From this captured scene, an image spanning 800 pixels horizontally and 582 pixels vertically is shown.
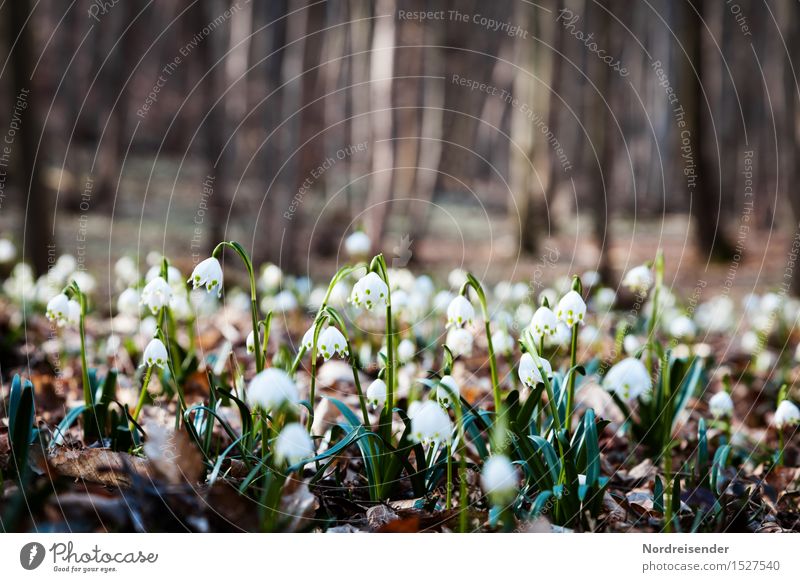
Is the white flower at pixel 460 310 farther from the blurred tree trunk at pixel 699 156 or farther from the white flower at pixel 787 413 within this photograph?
the blurred tree trunk at pixel 699 156

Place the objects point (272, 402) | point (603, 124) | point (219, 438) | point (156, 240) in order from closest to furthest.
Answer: point (272, 402) < point (219, 438) < point (603, 124) < point (156, 240)

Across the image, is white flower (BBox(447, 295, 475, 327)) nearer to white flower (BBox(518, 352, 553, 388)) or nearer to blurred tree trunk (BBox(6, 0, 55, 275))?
white flower (BBox(518, 352, 553, 388))

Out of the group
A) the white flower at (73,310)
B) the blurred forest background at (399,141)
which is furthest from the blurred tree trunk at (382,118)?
the white flower at (73,310)

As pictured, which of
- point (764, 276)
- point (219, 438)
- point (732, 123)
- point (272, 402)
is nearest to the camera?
point (272, 402)

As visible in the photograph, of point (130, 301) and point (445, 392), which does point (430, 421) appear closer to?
point (445, 392)

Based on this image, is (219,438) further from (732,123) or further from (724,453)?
(732,123)

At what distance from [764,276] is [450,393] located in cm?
918

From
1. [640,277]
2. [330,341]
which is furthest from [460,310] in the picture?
[640,277]

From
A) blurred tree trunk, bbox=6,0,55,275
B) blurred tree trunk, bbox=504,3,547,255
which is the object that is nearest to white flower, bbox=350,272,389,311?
blurred tree trunk, bbox=6,0,55,275

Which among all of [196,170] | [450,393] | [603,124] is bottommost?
[450,393]

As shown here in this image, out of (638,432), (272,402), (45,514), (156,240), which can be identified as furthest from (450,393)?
(156,240)

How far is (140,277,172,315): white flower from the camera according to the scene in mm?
2232
